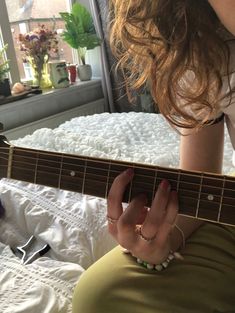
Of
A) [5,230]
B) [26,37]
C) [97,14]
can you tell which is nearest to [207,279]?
[5,230]

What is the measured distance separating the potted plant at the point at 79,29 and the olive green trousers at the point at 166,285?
186cm

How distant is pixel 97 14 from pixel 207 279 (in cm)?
204

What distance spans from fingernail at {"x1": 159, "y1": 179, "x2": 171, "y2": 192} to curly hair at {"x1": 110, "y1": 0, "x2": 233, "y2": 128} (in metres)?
0.15

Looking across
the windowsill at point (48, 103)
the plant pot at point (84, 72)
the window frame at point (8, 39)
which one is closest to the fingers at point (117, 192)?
the windowsill at point (48, 103)

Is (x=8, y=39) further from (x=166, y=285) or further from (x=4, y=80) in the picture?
(x=166, y=285)

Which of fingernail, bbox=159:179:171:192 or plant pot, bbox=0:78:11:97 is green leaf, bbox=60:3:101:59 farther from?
fingernail, bbox=159:179:171:192

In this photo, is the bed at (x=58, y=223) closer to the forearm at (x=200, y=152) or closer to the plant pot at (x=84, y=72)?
the forearm at (x=200, y=152)

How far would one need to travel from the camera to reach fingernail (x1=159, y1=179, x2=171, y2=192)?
2.13 feet

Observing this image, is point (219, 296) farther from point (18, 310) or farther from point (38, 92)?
point (38, 92)

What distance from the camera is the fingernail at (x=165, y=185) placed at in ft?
2.13

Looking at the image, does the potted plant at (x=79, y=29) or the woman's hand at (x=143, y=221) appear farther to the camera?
the potted plant at (x=79, y=29)

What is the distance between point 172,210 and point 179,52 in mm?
268

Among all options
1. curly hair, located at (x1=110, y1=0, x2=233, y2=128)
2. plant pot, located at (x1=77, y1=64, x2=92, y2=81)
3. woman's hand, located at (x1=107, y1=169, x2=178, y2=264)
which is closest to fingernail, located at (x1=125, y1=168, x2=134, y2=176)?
woman's hand, located at (x1=107, y1=169, x2=178, y2=264)

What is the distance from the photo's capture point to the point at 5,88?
203 cm
